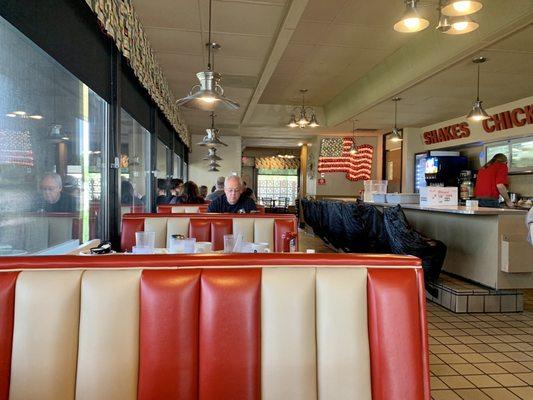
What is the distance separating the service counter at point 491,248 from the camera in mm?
4023

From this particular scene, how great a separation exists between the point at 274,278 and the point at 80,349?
2.04ft

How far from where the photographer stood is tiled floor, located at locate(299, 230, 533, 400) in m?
2.53

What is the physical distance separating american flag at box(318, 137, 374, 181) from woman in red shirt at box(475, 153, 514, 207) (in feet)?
19.2

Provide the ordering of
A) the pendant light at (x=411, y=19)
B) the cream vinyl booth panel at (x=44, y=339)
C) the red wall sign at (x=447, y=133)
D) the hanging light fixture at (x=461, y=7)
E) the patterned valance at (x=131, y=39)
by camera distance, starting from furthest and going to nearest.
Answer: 1. the red wall sign at (x=447, y=133)
2. the pendant light at (x=411, y=19)
3. the hanging light fixture at (x=461, y=7)
4. the patterned valance at (x=131, y=39)
5. the cream vinyl booth panel at (x=44, y=339)

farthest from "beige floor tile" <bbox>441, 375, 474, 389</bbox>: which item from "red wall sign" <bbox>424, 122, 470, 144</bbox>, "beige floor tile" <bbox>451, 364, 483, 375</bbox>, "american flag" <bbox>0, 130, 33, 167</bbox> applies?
"red wall sign" <bbox>424, 122, 470, 144</bbox>

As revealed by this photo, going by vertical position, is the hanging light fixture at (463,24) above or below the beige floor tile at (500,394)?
above

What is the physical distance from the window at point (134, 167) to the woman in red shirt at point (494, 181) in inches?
220

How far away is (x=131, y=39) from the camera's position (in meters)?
3.77

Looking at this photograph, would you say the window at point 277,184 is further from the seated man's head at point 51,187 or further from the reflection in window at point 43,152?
the seated man's head at point 51,187

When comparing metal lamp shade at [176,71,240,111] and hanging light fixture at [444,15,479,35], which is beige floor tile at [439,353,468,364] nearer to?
metal lamp shade at [176,71,240,111]

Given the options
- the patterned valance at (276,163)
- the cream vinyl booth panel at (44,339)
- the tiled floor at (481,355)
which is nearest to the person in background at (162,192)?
the tiled floor at (481,355)

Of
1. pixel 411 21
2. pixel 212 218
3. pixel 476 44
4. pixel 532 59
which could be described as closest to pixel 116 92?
pixel 212 218

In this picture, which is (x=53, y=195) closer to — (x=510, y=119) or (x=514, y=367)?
(x=514, y=367)

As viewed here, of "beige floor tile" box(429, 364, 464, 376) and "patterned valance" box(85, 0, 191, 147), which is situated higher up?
"patterned valance" box(85, 0, 191, 147)
